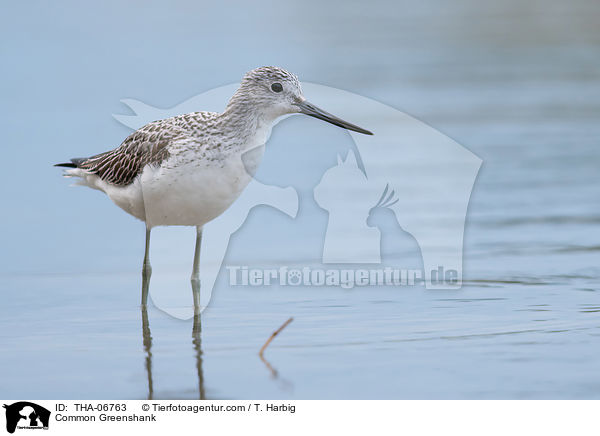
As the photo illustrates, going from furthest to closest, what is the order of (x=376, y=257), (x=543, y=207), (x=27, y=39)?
(x=27, y=39) → (x=543, y=207) → (x=376, y=257)

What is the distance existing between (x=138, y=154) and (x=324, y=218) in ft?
10.9

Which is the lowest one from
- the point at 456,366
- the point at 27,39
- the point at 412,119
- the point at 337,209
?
the point at 456,366

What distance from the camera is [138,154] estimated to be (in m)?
7.91

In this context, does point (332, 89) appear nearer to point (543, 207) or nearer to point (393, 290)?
point (543, 207)

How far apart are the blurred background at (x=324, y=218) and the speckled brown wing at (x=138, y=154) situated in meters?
1.00

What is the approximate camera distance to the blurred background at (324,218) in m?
6.43

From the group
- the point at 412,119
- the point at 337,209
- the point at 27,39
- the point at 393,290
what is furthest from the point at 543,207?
the point at 27,39

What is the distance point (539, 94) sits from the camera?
17.5m

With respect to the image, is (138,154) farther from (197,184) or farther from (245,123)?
(245,123)

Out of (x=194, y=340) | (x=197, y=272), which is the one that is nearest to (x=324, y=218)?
(x=197, y=272)

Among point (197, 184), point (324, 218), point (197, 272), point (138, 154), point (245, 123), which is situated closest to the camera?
point (197, 184)

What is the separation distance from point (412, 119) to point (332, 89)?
233 centimetres

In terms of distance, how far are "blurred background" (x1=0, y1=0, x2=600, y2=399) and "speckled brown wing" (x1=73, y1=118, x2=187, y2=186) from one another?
3.28 feet

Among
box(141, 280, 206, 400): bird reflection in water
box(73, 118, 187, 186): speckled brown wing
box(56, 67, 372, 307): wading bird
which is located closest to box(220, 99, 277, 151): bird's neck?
box(56, 67, 372, 307): wading bird
